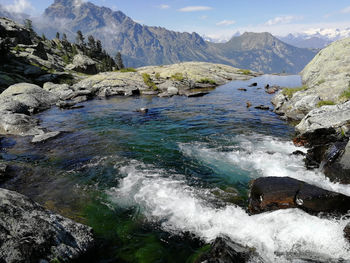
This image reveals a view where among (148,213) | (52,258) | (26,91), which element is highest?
(26,91)

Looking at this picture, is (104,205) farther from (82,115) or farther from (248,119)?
(82,115)

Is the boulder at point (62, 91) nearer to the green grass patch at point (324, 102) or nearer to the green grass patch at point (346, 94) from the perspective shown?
the green grass patch at point (324, 102)

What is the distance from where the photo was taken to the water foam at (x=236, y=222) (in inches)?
292

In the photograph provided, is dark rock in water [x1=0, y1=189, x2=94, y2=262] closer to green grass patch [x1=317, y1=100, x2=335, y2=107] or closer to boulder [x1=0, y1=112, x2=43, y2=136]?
boulder [x1=0, y1=112, x2=43, y2=136]

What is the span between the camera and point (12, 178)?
1312 cm

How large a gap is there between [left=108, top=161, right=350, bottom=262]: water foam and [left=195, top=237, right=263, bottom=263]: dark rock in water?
19.2 inches

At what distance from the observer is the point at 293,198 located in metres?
8.95

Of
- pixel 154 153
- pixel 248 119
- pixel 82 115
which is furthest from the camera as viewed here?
pixel 82 115

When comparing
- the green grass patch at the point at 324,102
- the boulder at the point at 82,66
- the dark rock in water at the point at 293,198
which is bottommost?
the dark rock in water at the point at 293,198

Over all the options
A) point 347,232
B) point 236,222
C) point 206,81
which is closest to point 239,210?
point 236,222

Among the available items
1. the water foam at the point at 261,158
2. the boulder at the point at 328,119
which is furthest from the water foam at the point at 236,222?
the boulder at the point at 328,119

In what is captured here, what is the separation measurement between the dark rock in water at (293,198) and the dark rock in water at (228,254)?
242 cm

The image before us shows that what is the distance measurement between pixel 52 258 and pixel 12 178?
9425 millimetres

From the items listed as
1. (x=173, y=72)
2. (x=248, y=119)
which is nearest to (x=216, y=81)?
(x=173, y=72)
